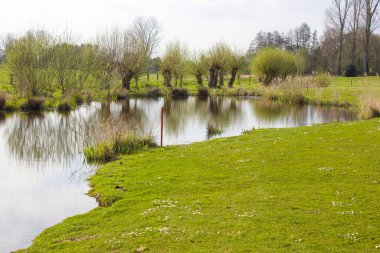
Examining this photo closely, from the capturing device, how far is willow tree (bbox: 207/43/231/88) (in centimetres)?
7219

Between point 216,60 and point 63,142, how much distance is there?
165 feet

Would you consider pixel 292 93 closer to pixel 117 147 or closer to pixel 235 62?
pixel 235 62

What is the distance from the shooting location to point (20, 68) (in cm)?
4359

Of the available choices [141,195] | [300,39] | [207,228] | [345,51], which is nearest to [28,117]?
[141,195]

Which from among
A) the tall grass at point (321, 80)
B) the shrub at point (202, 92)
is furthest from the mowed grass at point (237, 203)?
the shrub at point (202, 92)

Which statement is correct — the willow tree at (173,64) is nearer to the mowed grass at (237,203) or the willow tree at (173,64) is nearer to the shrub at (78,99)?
the shrub at (78,99)

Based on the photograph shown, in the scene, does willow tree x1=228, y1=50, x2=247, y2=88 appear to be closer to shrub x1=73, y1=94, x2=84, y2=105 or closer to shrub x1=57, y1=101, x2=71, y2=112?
shrub x1=73, y1=94, x2=84, y2=105

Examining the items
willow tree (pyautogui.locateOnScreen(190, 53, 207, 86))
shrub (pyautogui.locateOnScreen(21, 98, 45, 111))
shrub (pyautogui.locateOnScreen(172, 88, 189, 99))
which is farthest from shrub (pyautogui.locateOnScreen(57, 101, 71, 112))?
willow tree (pyautogui.locateOnScreen(190, 53, 207, 86))

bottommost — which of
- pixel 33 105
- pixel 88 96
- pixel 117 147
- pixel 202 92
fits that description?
pixel 117 147

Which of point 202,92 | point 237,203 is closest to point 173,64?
point 202,92

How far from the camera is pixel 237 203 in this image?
11008 millimetres

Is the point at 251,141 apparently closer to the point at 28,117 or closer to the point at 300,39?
the point at 28,117

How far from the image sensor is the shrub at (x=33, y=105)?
4019 cm

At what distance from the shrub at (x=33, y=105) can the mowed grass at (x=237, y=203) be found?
969 inches
